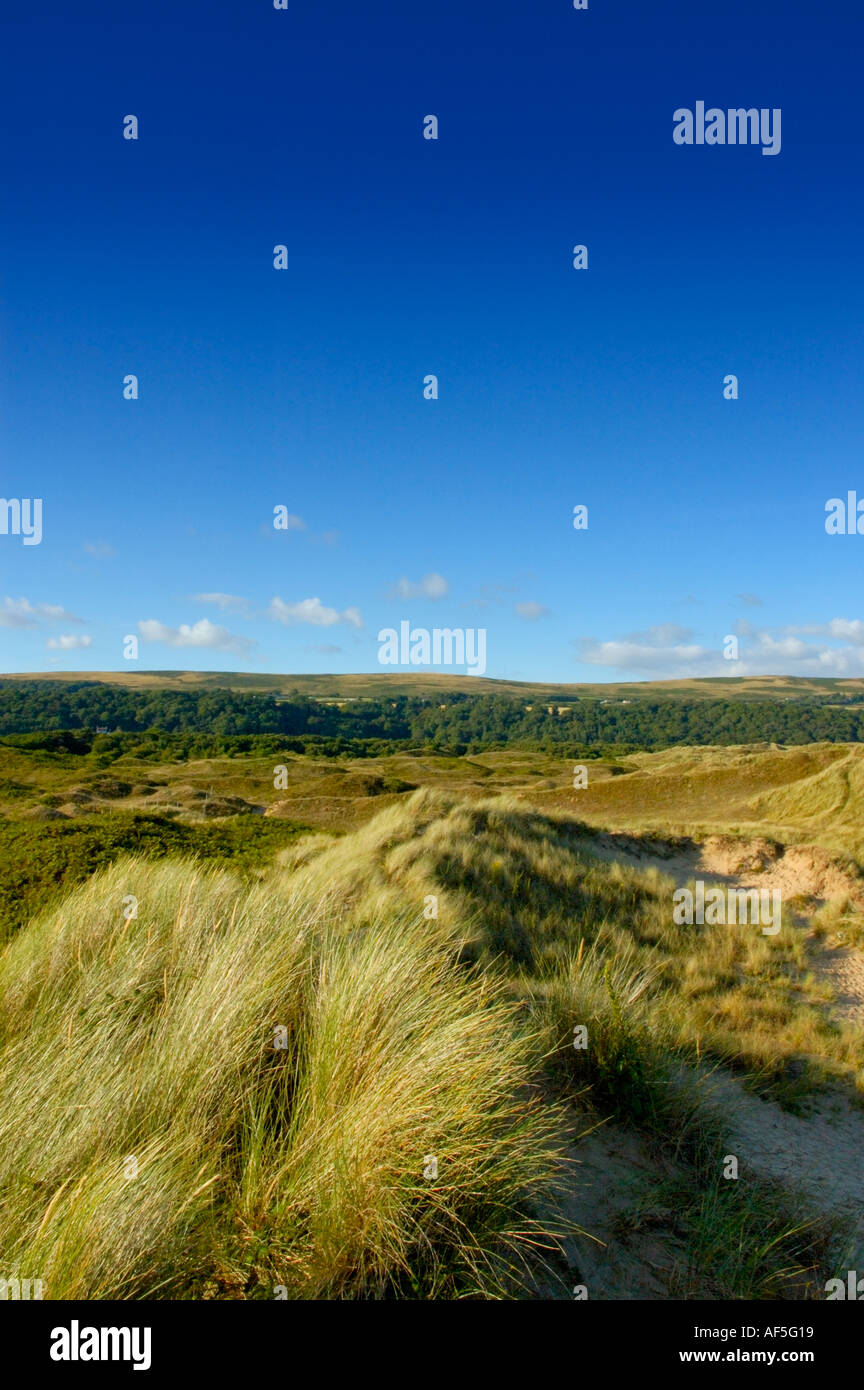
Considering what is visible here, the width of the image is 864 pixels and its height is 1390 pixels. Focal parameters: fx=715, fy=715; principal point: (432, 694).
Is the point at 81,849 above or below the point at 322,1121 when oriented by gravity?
below

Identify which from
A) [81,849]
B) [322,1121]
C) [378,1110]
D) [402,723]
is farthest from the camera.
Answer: [402,723]

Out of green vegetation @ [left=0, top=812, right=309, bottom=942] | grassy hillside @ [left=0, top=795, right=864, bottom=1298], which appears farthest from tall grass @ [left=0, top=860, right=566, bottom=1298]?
green vegetation @ [left=0, top=812, right=309, bottom=942]

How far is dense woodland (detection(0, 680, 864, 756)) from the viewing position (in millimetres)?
93062

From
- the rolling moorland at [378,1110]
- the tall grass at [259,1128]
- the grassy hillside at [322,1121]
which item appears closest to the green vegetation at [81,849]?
the rolling moorland at [378,1110]

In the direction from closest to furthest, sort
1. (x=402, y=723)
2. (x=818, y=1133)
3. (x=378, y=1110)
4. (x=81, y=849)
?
(x=378, y=1110), (x=818, y=1133), (x=81, y=849), (x=402, y=723)

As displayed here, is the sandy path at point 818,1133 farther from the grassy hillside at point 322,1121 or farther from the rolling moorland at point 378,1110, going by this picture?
the grassy hillside at point 322,1121

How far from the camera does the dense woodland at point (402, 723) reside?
9306cm

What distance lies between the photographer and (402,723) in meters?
142

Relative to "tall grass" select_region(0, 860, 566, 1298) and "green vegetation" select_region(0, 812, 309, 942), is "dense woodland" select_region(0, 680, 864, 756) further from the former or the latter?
"tall grass" select_region(0, 860, 566, 1298)

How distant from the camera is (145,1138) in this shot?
122 inches

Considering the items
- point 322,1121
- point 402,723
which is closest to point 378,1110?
point 322,1121

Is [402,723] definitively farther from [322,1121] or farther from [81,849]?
[322,1121]
